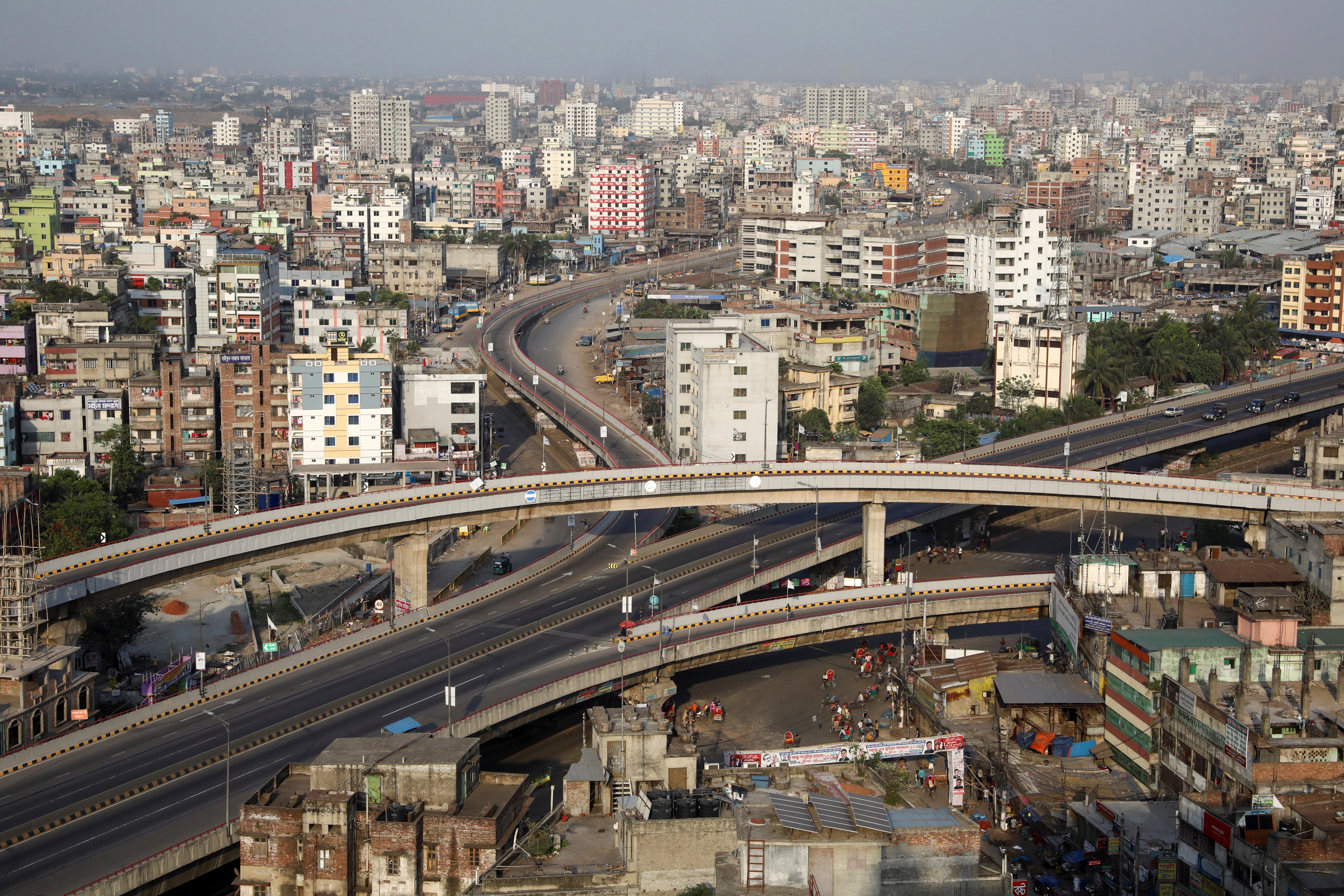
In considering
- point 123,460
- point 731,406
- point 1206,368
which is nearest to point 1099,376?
point 1206,368

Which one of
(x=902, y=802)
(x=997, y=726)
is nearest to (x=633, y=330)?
(x=997, y=726)

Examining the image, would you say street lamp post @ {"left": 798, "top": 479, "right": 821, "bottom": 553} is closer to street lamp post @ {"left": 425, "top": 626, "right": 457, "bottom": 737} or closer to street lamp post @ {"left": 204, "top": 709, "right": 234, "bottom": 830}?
street lamp post @ {"left": 425, "top": 626, "right": 457, "bottom": 737}

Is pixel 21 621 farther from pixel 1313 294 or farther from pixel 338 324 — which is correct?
pixel 1313 294

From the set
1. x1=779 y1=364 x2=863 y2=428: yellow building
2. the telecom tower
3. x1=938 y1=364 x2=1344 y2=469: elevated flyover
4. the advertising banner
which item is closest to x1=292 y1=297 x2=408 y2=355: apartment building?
x1=779 y1=364 x2=863 y2=428: yellow building

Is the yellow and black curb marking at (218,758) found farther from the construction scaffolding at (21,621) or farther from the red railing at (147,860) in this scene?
the construction scaffolding at (21,621)

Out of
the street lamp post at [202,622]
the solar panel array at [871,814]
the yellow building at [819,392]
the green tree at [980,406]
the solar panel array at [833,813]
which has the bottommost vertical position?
the street lamp post at [202,622]

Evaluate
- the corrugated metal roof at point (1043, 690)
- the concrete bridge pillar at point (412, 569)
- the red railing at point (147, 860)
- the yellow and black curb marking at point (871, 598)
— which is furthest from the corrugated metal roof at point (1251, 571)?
the red railing at point (147, 860)
